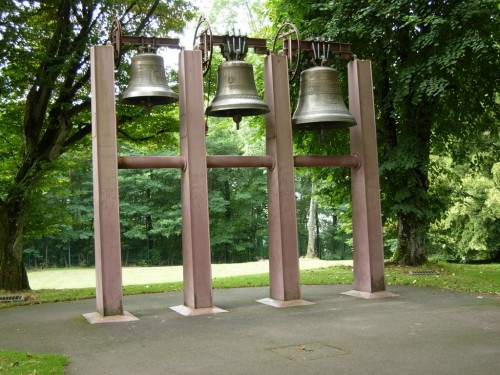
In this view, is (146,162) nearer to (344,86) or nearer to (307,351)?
(307,351)

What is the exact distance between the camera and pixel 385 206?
1579cm

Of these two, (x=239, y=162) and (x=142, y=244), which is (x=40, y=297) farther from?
(x=142, y=244)

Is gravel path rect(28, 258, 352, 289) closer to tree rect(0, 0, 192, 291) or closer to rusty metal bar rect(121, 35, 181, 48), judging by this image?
tree rect(0, 0, 192, 291)

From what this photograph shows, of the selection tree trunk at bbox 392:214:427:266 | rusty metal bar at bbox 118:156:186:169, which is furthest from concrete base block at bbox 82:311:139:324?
tree trunk at bbox 392:214:427:266

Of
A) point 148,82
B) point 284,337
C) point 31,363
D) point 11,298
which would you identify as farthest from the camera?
point 11,298

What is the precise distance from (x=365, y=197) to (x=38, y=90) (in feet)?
29.6

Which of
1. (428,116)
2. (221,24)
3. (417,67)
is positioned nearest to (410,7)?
(417,67)

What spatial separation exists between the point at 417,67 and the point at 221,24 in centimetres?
2115

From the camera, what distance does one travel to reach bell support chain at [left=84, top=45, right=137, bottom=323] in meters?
8.01

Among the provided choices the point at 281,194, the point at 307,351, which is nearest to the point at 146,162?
the point at 281,194

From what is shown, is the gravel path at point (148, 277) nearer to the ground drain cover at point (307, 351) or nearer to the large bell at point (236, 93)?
the large bell at point (236, 93)

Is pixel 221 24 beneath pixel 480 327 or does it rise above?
above

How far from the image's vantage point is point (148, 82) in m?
8.65

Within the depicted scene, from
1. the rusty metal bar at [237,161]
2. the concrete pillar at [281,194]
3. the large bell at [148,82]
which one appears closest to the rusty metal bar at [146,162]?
the rusty metal bar at [237,161]
